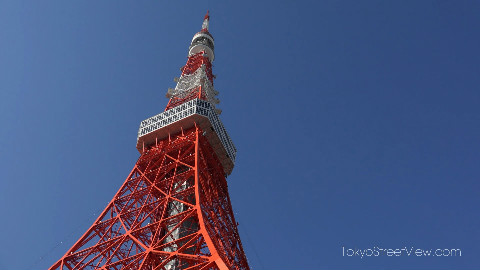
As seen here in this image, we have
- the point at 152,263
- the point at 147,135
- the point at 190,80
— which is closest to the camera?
the point at 152,263

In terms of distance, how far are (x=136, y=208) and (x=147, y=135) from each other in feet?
20.6

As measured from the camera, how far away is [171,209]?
27.8 meters

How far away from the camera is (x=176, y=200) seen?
2409cm

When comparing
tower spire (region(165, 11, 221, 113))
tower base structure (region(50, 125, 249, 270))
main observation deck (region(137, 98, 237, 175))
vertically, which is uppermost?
tower spire (region(165, 11, 221, 113))

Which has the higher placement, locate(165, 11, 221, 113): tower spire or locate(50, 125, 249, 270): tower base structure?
locate(165, 11, 221, 113): tower spire

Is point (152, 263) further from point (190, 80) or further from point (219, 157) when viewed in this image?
point (190, 80)

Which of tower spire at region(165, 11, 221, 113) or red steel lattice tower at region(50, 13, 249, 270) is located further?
→ tower spire at region(165, 11, 221, 113)

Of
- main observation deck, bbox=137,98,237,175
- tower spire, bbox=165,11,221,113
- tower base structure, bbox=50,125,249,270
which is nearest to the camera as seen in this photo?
tower base structure, bbox=50,125,249,270

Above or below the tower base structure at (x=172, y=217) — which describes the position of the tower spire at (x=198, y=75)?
above

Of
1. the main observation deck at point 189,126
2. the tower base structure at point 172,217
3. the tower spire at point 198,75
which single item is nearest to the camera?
the tower base structure at point 172,217

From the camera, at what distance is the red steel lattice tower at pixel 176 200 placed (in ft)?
69.3

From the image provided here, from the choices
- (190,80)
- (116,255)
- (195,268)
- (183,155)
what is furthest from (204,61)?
(195,268)

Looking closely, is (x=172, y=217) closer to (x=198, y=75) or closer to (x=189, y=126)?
(x=189, y=126)

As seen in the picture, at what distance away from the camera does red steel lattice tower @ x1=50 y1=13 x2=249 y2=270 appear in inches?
832
